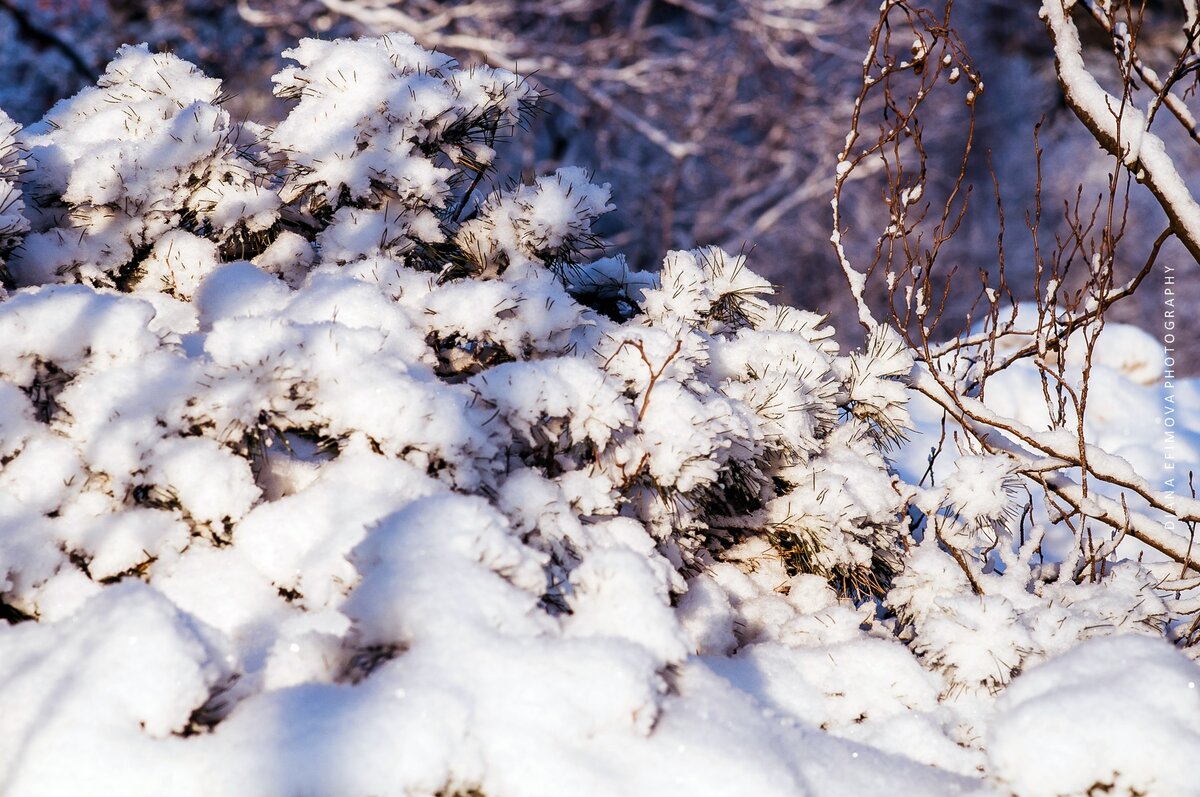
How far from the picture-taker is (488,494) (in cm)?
176

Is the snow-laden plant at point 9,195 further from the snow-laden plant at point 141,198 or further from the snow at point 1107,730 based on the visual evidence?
the snow at point 1107,730

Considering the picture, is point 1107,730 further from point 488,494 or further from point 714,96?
point 714,96

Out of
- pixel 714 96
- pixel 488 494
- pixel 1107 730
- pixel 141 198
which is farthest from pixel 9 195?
pixel 714 96

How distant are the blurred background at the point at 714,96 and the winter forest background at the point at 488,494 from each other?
18.3 feet

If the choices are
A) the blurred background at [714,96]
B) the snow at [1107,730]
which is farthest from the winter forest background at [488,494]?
the blurred background at [714,96]

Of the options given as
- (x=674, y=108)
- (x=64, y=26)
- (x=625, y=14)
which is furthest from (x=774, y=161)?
(x=64, y=26)

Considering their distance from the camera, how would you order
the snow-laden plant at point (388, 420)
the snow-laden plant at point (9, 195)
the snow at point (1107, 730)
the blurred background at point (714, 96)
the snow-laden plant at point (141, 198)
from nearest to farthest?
the snow at point (1107, 730) → the snow-laden plant at point (388, 420) → the snow-laden plant at point (9, 195) → the snow-laden plant at point (141, 198) → the blurred background at point (714, 96)

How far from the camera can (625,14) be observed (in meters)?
11.4

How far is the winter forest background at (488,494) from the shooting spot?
1.33 m

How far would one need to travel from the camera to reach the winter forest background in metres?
1.33

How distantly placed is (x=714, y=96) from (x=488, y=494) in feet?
33.0

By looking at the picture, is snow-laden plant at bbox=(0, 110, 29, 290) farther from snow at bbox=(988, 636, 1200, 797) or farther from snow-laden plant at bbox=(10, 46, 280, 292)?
snow at bbox=(988, 636, 1200, 797)

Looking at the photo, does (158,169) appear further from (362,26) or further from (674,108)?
(674,108)

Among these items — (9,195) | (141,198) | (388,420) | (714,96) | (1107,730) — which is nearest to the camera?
(1107,730)
